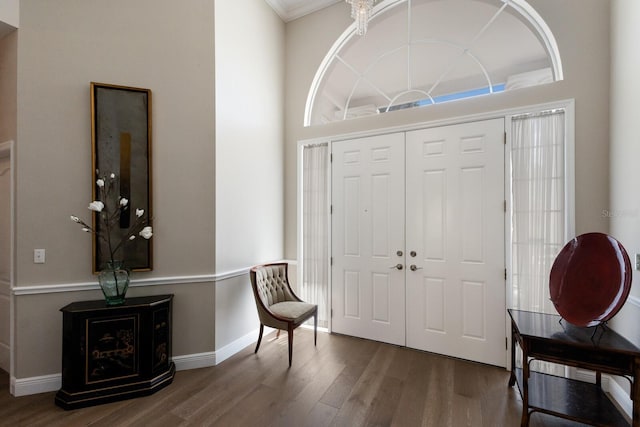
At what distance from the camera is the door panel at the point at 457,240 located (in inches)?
105

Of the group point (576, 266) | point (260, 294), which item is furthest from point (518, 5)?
point (260, 294)

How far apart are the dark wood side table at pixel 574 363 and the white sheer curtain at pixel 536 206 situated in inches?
17.5

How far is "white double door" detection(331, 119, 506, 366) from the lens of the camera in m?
2.69

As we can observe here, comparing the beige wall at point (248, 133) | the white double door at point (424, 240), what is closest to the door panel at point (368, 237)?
the white double door at point (424, 240)

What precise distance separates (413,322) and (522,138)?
2.14m

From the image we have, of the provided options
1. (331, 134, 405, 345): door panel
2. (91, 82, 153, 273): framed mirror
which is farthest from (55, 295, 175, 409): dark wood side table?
(331, 134, 405, 345): door panel

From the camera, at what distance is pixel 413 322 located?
3.03 metres

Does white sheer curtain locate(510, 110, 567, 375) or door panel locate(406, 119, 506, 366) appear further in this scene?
door panel locate(406, 119, 506, 366)

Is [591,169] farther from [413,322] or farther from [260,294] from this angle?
[260,294]

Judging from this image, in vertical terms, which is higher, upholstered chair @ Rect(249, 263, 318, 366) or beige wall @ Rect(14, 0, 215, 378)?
beige wall @ Rect(14, 0, 215, 378)

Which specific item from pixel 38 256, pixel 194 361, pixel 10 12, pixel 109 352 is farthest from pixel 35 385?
pixel 10 12

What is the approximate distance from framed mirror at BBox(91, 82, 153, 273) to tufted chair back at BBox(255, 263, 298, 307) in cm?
108

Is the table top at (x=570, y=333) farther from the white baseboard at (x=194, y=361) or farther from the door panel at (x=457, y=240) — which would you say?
the white baseboard at (x=194, y=361)

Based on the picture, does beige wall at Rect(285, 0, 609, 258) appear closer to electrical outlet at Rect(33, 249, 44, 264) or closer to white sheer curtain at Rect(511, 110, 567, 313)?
white sheer curtain at Rect(511, 110, 567, 313)
